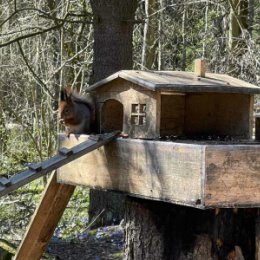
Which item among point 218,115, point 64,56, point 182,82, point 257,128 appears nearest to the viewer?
point 182,82

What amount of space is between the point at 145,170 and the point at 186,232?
20.8 inches

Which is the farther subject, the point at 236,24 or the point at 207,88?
the point at 236,24

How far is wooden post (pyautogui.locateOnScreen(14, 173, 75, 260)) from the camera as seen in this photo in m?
3.92

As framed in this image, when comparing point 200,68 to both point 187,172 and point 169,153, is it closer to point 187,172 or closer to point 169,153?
point 169,153

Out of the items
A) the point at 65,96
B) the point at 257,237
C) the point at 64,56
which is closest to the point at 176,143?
the point at 257,237

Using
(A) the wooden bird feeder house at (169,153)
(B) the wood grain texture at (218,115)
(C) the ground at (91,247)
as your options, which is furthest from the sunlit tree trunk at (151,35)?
(A) the wooden bird feeder house at (169,153)

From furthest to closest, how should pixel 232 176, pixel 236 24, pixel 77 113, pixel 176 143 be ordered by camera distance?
pixel 236 24, pixel 77 113, pixel 176 143, pixel 232 176

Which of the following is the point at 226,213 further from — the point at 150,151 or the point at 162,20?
the point at 162,20

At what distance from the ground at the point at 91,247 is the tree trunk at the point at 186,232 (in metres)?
1.92

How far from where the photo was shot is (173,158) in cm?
286

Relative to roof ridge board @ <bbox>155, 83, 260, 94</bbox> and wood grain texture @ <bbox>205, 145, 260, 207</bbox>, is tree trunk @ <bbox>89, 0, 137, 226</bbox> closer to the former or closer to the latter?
roof ridge board @ <bbox>155, 83, 260, 94</bbox>

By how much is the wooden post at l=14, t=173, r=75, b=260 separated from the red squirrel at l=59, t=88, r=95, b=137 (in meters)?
0.35

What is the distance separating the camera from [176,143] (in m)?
2.87

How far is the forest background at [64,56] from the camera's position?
28.5ft
